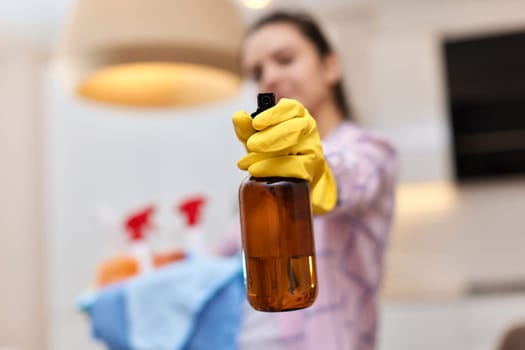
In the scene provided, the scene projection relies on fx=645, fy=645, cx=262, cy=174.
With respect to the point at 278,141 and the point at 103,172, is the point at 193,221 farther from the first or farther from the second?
the point at 103,172

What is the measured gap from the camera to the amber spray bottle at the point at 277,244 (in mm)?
450

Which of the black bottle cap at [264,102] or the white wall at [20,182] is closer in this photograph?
the black bottle cap at [264,102]

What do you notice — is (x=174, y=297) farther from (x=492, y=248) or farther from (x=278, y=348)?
(x=492, y=248)

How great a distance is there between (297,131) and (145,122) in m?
2.11

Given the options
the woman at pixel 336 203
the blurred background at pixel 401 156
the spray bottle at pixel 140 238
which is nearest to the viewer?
the woman at pixel 336 203

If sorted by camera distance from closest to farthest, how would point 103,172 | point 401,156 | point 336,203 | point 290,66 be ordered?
point 336,203 → point 290,66 → point 401,156 → point 103,172

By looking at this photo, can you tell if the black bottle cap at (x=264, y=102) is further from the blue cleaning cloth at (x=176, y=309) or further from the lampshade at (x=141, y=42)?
the lampshade at (x=141, y=42)

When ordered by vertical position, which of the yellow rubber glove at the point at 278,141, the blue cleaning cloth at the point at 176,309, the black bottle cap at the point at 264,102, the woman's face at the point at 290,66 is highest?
the woman's face at the point at 290,66

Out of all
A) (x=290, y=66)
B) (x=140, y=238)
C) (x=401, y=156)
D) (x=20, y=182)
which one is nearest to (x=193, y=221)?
(x=140, y=238)

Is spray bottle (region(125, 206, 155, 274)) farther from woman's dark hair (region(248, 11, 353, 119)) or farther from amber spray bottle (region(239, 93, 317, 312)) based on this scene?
amber spray bottle (region(239, 93, 317, 312))

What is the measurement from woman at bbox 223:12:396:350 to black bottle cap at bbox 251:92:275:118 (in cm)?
22

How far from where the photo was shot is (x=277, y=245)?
1.47 ft

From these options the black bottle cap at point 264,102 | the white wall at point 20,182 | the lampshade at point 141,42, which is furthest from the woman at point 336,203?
the white wall at point 20,182

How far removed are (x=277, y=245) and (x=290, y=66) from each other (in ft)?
1.42
